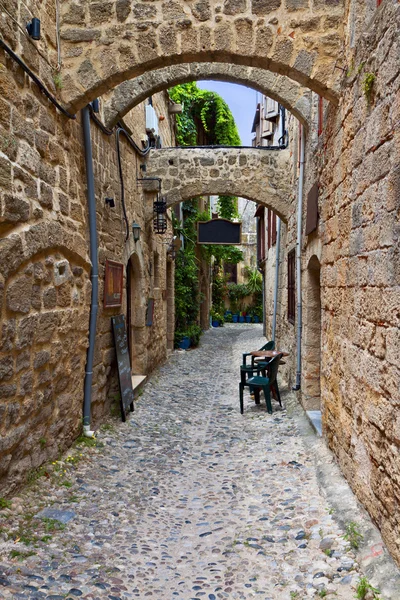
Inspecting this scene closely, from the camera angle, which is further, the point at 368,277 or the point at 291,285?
the point at 291,285

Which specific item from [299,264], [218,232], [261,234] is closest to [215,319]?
[261,234]

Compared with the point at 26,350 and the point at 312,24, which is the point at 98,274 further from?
the point at 312,24

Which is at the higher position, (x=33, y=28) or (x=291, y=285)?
(x=33, y=28)

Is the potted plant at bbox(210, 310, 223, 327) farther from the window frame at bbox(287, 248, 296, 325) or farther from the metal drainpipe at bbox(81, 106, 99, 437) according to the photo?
the metal drainpipe at bbox(81, 106, 99, 437)

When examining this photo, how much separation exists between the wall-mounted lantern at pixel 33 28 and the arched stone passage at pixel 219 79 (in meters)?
2.16

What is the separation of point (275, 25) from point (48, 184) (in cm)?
214

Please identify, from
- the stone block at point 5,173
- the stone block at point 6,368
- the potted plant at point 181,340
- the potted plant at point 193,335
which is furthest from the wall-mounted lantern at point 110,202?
the potted plant at point 193,335

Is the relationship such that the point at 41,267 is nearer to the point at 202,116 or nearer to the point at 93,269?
the point at 93,269

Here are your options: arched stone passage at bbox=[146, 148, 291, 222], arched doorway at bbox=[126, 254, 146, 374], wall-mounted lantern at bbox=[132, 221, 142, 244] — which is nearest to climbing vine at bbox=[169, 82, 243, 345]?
arched stone passage at bbox=[146, 148, 291, 222]

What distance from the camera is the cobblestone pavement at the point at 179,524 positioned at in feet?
7.89

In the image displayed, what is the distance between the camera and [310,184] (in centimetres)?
543

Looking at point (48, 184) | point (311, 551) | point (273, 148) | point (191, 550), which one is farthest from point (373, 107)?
point (273, 148)

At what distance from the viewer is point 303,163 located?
5.93 meters

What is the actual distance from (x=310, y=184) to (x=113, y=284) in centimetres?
253
